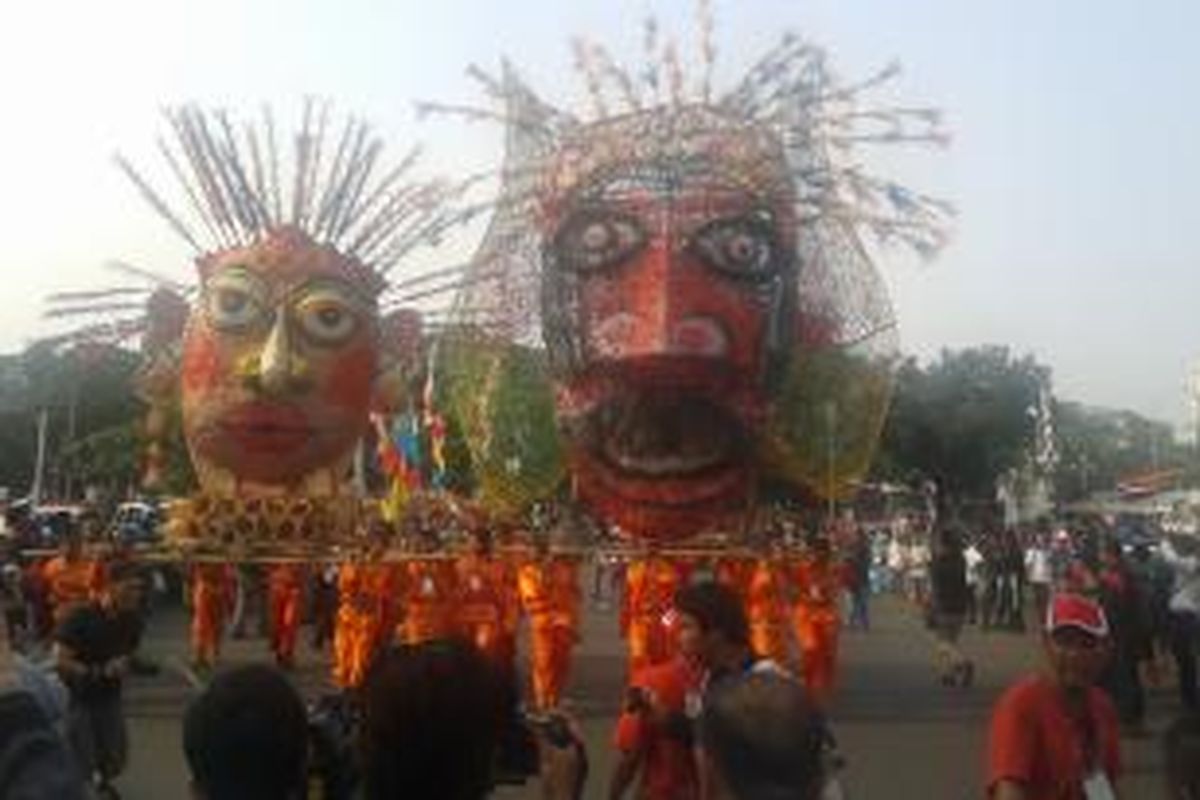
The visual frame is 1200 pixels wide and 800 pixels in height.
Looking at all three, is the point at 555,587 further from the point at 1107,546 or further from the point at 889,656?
the point at 889,656

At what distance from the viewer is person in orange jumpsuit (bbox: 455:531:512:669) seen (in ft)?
44.7

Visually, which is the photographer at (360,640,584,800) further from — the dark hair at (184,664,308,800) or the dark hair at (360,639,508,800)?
the dark hair at (184,664,308,800)

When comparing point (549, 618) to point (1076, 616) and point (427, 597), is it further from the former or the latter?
point (1076, 616)

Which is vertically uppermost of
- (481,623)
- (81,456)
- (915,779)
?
(81,456)

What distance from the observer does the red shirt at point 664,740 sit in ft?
18.2

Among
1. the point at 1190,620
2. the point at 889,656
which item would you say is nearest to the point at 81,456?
the point at 889,656

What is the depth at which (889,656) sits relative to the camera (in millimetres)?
19797

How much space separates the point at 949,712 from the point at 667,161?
4.98 metres

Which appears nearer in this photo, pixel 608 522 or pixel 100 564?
pixel 100 564

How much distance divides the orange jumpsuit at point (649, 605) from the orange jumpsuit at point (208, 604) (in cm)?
378

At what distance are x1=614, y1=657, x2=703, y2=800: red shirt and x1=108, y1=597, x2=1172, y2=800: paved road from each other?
15.2 ft

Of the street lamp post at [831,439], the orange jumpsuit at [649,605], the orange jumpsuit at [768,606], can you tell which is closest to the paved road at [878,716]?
the orange jumpsuit at [649,605]

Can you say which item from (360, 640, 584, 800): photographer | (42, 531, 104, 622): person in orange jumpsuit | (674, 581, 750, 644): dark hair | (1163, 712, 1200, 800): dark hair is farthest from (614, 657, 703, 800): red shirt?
(42, 531, 104, 622): person in orange jumpsuit

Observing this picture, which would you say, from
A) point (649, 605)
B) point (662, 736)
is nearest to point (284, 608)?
point (649, 605)
